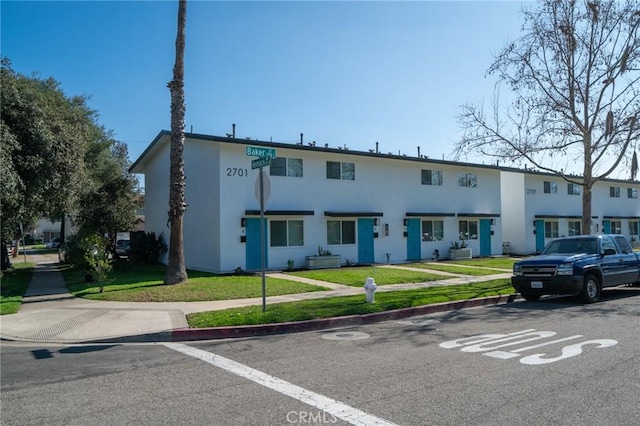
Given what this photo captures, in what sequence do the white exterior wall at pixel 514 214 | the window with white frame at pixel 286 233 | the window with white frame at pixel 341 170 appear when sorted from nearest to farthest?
the window with white frame at pixel 286 233 → the window with white frame at pixel 341 170 → the white exterior wall at pixel 514 214

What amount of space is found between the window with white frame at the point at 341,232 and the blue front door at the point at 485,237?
965cm

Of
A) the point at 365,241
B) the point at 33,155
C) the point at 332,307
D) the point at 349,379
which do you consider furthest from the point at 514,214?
the point at 349,379

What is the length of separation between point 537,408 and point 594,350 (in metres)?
2.96

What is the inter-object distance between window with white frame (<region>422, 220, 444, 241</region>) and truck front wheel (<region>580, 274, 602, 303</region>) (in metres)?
13.7

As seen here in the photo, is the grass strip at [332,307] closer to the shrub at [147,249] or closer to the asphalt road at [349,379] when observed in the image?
the asphalt road at [349,379]

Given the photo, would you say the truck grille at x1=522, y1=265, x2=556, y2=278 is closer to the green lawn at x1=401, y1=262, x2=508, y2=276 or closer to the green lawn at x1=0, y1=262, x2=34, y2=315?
the green lawn at x1=401, y1=262, x2=508, y2=276

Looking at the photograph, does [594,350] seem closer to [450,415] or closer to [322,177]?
[450,415]

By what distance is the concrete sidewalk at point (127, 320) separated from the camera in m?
8.91

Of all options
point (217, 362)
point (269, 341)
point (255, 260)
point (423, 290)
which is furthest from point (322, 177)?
point (217, 362)

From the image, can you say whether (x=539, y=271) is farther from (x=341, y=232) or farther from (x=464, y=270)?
(x=341, y=232)

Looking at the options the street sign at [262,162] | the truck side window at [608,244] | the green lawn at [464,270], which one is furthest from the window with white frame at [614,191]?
the street sign at [262,162]

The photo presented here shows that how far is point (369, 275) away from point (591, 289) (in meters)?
7.68

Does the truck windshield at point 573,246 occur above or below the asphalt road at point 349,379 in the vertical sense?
above

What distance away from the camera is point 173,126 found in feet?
52.3
